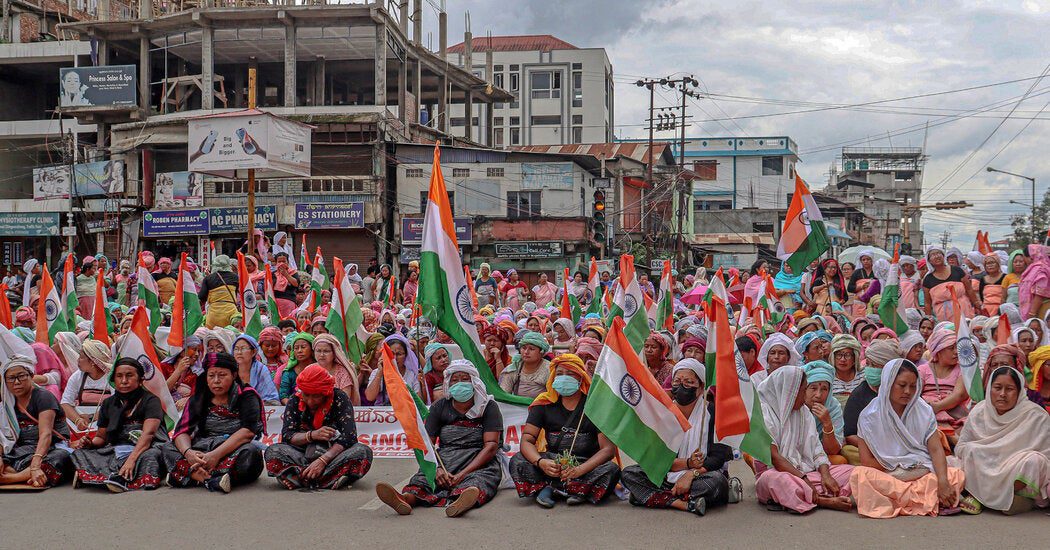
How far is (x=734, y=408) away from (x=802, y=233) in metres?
6.64

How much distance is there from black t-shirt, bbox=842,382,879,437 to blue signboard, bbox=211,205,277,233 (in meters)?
31.6

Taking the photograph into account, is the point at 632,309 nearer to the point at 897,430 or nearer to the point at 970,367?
the point at 970,367

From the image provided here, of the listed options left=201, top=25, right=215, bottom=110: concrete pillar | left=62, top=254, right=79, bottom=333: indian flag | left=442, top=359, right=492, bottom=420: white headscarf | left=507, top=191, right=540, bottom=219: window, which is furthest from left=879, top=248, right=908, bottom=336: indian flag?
left=201, top=25, right=215, bottom=110: concrete pillar

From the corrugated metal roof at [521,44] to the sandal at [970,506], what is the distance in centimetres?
6202

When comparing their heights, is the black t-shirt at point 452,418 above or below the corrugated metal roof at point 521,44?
below

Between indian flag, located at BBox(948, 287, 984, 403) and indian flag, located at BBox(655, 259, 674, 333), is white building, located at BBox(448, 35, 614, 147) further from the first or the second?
indian flag, located at BBox(948, 287, 984, 403)

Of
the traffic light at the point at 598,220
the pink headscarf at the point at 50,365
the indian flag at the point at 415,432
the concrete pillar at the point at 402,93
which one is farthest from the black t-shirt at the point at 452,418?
the concrete pillar at the point at 402,93

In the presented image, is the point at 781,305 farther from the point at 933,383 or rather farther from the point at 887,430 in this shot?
the point at 887,430

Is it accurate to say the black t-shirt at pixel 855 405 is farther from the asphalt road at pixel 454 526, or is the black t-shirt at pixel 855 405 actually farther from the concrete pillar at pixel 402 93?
the concrete pillar at pixel 402 93

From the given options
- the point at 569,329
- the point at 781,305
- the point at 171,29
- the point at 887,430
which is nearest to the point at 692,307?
the point at 781,305

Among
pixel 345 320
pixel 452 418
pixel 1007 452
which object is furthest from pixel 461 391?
pixel 1007 452

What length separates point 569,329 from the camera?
1202 cm

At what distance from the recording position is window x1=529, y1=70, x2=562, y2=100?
6638 cm

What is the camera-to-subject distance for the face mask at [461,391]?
734cm
